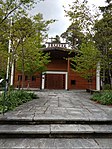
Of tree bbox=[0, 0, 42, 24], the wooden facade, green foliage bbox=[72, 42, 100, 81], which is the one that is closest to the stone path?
tree bbox=[0, 0, 42, 24]

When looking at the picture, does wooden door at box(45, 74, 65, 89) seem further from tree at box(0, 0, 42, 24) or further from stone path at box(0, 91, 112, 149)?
stone path at box(0, 91, 112, 149)

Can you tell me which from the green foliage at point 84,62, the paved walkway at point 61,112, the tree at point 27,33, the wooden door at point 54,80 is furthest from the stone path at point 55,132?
the wooden door at point 54,80

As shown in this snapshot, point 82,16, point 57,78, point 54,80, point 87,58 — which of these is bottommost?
point 54,80

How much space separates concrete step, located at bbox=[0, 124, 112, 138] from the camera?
139 inches

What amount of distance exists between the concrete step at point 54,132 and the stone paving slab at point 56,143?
14 centimetres

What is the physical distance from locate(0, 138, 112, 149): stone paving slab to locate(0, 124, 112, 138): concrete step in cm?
14

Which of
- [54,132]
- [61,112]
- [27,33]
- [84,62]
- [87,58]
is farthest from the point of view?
[84,62]

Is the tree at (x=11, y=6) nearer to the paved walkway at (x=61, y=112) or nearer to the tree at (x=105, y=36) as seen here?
the paved walkway at (x=61, y=112)

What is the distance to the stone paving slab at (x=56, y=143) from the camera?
10.1 feet

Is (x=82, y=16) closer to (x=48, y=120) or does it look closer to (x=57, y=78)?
(x=48, y=120)

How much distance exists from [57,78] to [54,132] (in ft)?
50.7

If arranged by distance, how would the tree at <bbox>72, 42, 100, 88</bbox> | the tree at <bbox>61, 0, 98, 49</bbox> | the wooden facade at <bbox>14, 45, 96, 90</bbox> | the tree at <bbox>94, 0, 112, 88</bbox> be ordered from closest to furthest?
the tree at <bbox>94, 0, 112, 88</bbox> → the tree at <bbox>61, 0, 98, 49</bbox> → the tree at <bbox>72, 42, 100, 88</bbox> → the wooden facade at <bbox>14, 45, 96, 90</bbox>

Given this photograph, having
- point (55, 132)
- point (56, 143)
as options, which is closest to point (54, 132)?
point (55, 132)

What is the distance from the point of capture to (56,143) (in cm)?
325
